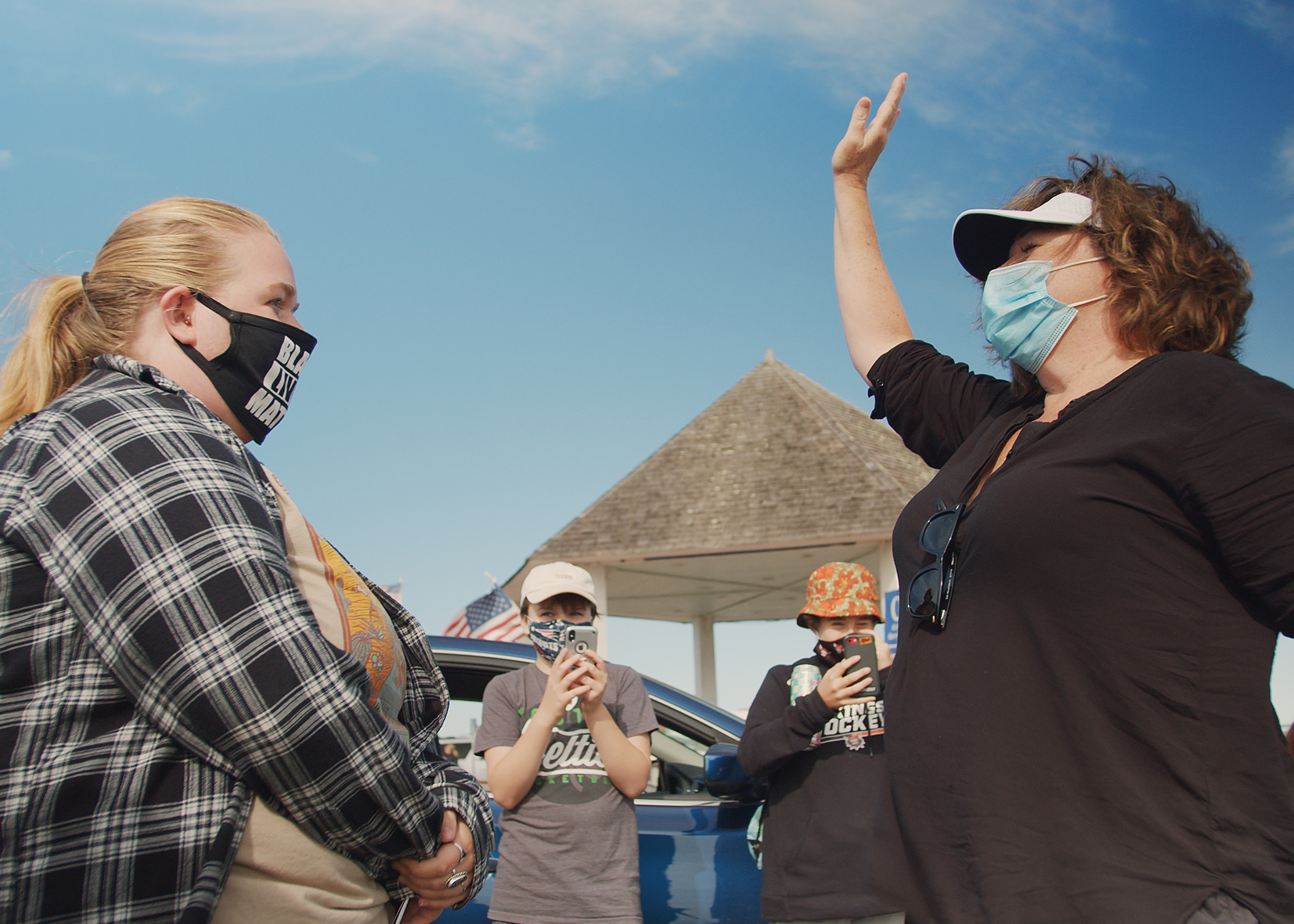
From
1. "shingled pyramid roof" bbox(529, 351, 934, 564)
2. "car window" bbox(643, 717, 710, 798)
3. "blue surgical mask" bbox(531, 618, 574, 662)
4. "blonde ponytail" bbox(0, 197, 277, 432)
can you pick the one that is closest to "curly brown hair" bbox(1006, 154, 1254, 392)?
"blonde ponytail" bbox(0, 197, 277, 432)

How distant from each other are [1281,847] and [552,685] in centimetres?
230

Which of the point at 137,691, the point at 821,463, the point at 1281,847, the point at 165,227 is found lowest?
the point at 1281,847

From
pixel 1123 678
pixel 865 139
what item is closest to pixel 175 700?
pixel 1123 678

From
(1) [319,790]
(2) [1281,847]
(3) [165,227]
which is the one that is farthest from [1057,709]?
(3) [165,227]

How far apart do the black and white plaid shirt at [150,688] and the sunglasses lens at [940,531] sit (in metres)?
0.97

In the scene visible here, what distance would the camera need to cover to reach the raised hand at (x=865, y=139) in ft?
8.28

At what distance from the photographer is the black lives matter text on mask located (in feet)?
6.01

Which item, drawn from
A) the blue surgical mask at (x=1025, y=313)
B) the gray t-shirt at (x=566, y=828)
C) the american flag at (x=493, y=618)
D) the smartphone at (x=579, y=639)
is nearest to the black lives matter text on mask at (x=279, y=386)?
the blue surgical mask at (x=1025, y=313)

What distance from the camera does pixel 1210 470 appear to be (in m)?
1.48

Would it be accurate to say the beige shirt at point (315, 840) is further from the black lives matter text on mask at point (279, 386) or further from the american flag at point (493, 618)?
the american flag at point (493, 618)

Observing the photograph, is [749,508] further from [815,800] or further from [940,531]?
[940,531]

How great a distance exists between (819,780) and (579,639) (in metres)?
0.97

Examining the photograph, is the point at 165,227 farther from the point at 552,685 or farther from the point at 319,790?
the point at 552,685

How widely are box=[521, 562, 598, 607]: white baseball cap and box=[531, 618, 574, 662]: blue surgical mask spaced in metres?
0.16
